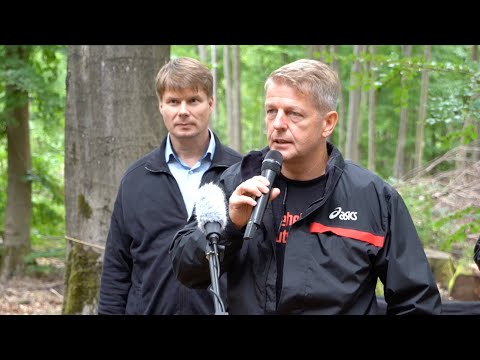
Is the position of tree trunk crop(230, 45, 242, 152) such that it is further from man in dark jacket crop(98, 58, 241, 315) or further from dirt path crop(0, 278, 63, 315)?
man in dark jacket crop(98, 58, 241, 315)

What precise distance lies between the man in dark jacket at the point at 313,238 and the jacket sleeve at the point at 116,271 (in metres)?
1.28

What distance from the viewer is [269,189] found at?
293 centimetres

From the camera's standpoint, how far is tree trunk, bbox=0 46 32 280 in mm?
14836

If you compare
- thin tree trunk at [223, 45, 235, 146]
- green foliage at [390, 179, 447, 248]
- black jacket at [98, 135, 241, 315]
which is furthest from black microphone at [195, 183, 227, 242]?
thin tree trunk at [223, 45, 235, 146]

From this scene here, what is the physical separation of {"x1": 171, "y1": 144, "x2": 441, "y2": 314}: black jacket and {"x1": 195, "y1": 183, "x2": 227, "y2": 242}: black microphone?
0.23ft

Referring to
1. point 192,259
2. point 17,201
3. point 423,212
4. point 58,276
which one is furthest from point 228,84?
point 192,259

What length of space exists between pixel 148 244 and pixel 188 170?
540 mm

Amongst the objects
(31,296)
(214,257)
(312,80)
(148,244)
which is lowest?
(31,296)

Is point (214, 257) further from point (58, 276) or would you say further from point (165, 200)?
point (58, 276)
